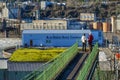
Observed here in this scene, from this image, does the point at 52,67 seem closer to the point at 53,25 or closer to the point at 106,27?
the point at 53,25

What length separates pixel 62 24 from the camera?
28.0 meters

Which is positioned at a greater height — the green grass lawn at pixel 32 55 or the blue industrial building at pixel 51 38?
the green grass lawn at pixel 32 55

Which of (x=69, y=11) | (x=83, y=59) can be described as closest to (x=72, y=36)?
(x=83, y=59)

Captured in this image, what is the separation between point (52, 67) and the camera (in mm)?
5188

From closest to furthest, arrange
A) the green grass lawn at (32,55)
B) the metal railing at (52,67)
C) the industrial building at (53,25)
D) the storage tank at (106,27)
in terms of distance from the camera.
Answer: the metal railing at (52,67)
the green grass lawn at (32,55)
the industrial building at (53,25)
the storage tank at (106,27)

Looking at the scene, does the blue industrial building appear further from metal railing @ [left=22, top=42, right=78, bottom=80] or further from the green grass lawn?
metal railing @ [left=22, top=42, right=78, bottom=80]

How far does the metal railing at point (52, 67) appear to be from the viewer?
14.8ft

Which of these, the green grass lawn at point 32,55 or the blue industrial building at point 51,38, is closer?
the green grass lawn at point 32,55

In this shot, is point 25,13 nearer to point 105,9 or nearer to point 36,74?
point 105,9

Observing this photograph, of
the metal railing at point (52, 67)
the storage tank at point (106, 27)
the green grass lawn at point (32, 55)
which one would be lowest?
the storage tank at point (106, 27)

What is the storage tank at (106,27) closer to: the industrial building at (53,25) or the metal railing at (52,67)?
the industrial building at (53,25)

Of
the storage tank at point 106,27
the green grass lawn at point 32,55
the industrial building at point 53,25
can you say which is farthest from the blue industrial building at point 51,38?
the green grass lawn at point 32,55

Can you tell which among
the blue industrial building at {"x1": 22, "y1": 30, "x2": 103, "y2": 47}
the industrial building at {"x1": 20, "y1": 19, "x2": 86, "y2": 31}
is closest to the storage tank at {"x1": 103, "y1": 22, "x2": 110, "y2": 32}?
the industrial building at {"x1": 20, "y1": 19, "x2": 86, "y2": 31}

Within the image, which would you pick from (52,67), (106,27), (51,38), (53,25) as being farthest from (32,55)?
(106,27)
